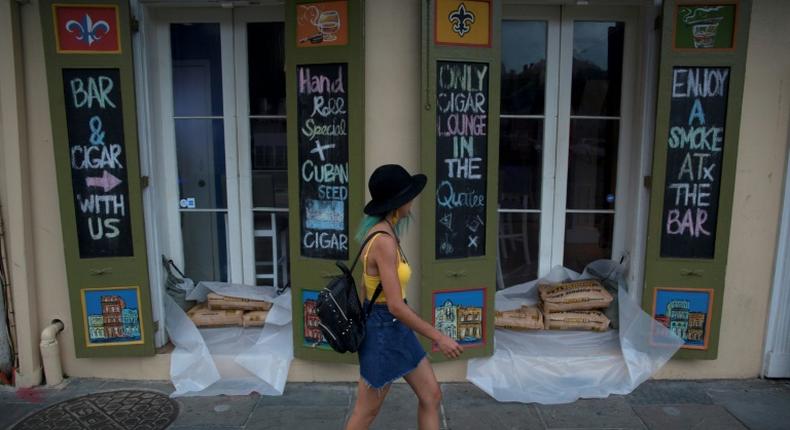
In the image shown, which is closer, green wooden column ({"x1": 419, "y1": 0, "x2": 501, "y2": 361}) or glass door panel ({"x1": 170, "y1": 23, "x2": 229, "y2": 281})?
green wooden column ({"x1": 419, "y1": 0, "x2": 501, "y2": 361})

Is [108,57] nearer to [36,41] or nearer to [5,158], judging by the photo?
[36,41]

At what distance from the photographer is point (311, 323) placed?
4133mm

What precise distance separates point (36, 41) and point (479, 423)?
4317 mm

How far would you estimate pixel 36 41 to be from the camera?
396 cm

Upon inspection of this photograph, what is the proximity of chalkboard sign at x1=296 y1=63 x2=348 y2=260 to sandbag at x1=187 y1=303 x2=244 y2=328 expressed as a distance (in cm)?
104

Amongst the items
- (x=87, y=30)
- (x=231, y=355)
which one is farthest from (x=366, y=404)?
(x=87, y=30)

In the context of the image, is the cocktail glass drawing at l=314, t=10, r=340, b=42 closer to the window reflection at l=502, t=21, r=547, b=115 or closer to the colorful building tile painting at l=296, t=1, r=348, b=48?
the colorful building tile painting at l=296, t=1, r=348, b=48

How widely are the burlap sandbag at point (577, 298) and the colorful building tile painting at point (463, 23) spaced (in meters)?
2.15

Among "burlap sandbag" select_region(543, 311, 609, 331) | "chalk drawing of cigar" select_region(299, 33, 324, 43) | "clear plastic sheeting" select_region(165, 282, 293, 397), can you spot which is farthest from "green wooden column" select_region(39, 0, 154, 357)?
"burlap sandbag" select_region(543, 311, 609, 331)

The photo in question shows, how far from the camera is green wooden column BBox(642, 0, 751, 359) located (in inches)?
151

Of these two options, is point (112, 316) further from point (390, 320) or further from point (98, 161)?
point (390, 320)

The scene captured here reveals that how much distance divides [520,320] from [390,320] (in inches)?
81.1

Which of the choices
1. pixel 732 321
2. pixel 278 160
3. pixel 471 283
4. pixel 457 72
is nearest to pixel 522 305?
pixel 471 283

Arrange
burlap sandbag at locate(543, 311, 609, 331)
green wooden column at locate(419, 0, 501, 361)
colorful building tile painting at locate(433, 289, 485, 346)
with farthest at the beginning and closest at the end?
burlap sandbag at locate(543, 311, 609, 331), colorful building tile painting at locate(433, 289, 485, 346), green wooden column at locate(419, 0, 501, 361)
